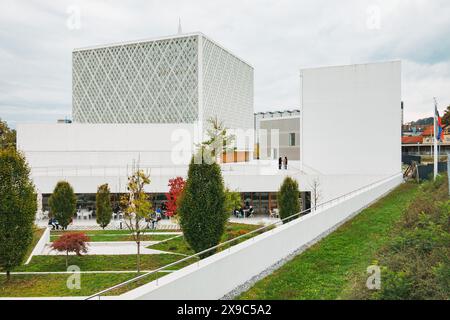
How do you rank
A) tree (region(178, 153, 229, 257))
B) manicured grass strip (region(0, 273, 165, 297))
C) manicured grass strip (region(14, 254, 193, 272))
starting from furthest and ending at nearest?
manicured grass strip (region(14, 254, 193, 272))
tree (region(178, 153, 229, 257))
manicured grass strip (region(0, 273, 165, 297))

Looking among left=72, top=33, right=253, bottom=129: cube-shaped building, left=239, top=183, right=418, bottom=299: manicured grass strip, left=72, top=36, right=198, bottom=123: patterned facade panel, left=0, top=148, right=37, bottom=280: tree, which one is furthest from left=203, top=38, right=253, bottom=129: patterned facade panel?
left=0, top=148, right=37, bottom=280: tree

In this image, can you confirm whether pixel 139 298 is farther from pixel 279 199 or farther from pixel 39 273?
pixel 279 199

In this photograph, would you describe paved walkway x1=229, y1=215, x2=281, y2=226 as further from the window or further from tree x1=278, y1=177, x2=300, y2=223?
the window

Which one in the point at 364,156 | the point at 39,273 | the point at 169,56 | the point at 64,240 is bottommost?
the point at 39,273

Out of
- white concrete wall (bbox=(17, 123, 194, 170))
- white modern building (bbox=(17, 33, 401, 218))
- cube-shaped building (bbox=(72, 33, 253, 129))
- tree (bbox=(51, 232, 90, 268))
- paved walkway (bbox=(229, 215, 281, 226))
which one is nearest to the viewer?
tree (bbox=(51, 232, 90, 268))

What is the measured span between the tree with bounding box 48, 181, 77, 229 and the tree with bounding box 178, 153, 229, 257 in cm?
1241

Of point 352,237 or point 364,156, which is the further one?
point 364,156

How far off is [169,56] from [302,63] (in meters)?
33.9

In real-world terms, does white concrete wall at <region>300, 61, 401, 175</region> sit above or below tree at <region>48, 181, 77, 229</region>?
above

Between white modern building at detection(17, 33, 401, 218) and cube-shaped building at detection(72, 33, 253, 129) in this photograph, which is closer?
white modern building at detection(17, 33, 401, 218)

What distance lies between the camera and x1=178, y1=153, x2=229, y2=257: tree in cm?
1120
